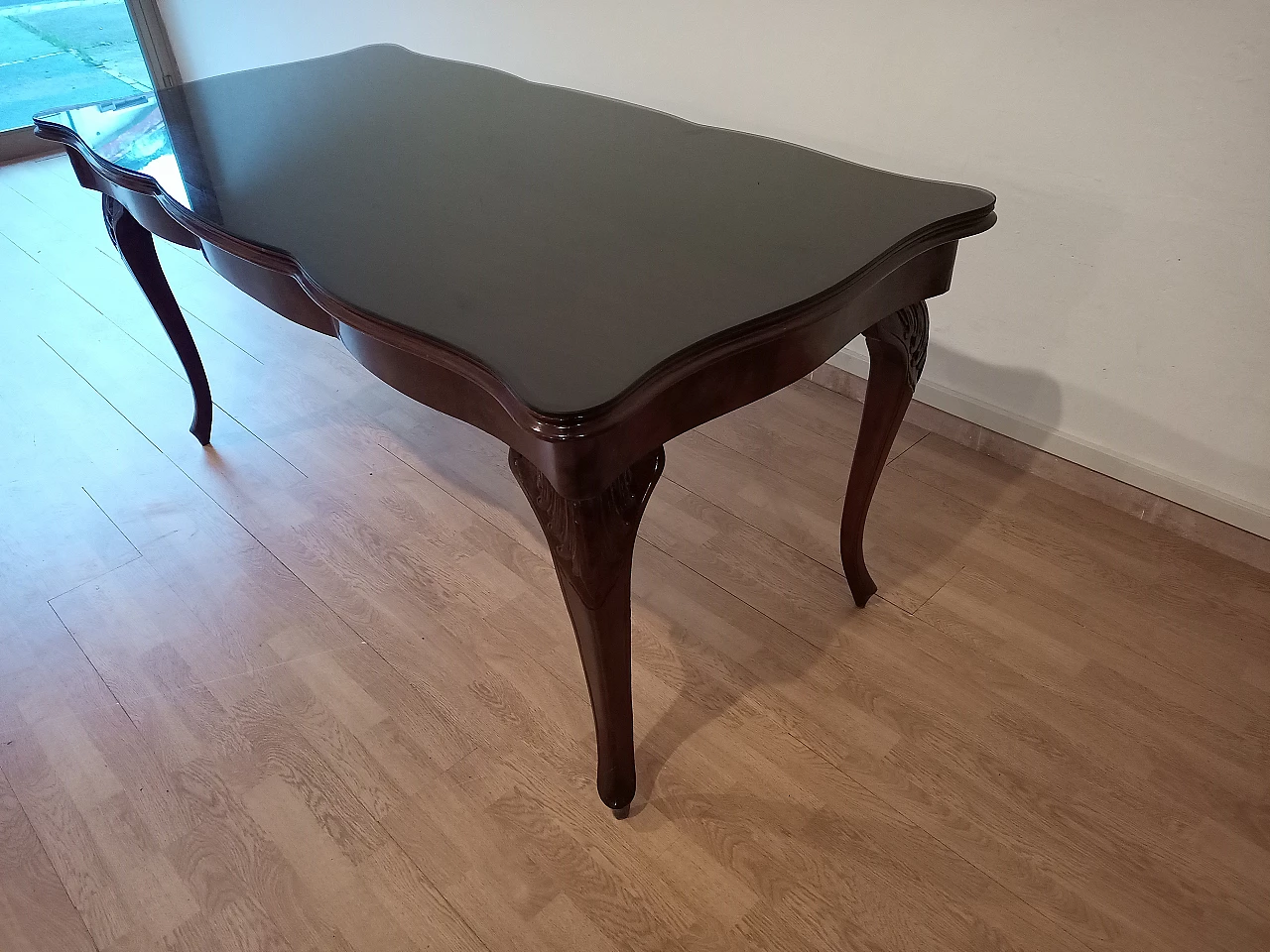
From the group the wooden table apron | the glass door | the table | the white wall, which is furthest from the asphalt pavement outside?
the wooden table apron

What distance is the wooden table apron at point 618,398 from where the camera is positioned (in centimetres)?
85

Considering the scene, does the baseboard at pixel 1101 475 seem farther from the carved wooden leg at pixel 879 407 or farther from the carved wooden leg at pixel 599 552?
the carved wooden leg at pixel 599 552

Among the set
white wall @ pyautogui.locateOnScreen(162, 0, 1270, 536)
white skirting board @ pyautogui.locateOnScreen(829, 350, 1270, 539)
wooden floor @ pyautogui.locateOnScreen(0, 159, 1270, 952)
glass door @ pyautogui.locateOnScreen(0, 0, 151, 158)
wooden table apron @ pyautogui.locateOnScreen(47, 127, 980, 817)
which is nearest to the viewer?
wooden table apron @ pyautogui.locateOnScreen(47, 127, 980, 817)

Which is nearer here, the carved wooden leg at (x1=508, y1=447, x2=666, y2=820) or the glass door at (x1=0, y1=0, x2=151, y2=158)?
the carved wooden leg at (x1=508, y1=447, x2=666, y2=820)

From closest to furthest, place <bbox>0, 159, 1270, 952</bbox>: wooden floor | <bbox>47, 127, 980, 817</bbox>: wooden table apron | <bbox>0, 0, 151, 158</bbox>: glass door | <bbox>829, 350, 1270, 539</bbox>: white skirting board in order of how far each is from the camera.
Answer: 1. <bbox>47, 127, 980, 817</bbox>: wooden table apron
2. <bbox>0, 159, 1270, 952</bbox>: wooden floor
3. <bbox>829, 350, 1270, 539</bbox>: white skirting board
4. <bbox>0, 0, 151, 158</bbox>: glass door

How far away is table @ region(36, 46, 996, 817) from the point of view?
89 cm

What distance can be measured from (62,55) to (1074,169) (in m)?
4.20

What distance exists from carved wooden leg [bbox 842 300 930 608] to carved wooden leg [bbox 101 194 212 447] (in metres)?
1.31

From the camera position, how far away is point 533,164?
1302 millimetres

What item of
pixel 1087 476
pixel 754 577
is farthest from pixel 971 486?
pixel 754 577

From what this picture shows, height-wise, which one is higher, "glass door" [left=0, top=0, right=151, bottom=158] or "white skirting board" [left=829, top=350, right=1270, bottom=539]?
"glass door" [left=0, top=0, right=151, bottom=158]

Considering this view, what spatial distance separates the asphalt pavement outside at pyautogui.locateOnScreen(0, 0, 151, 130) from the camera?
375 cm

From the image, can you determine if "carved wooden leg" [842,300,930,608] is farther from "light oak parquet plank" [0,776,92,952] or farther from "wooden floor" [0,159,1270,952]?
"light oak parquet plank" [0,776,92,952]

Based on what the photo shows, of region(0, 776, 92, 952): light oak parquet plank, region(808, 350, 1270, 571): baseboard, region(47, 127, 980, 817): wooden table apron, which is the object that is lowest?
region(0, 776, 92, 952): light oak parquet plank
